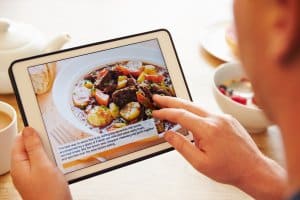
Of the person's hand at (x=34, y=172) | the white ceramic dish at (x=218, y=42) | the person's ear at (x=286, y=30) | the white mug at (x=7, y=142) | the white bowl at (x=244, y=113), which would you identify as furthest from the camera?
the white ceramic dish at (x=218, y=42)

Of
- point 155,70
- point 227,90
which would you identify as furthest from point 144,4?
point 155,70

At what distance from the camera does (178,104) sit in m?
0.77

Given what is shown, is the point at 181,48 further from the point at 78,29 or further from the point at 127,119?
the point at 127,119

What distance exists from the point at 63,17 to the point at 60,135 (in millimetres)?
609

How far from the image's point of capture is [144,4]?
135 centimetres

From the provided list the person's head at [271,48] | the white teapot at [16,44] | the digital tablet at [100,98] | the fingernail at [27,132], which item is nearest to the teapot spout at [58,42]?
the white teapot at [16,44]

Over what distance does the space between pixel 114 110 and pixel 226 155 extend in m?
0.20

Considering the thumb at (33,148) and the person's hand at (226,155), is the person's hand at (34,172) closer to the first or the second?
the thumb at (33,148)

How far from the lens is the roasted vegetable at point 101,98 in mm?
773

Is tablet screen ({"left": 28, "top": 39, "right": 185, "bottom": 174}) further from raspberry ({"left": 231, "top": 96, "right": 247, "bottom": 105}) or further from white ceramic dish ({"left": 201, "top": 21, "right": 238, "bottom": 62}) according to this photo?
white ceramic dish ({"left": 201, "top": 21, "right": 238, "bottom": 62})

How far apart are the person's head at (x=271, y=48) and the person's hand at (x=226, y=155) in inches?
12.1

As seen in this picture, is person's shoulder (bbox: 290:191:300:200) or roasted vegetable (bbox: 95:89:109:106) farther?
roasted vegetable (bbox: 95:89:109:106)

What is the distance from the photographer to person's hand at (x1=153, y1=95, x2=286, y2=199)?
71 centimetres

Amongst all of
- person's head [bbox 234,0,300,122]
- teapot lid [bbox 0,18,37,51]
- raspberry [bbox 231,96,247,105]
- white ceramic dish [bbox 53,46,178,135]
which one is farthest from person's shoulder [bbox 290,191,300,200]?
teapot lid [bbox 0,18,37,51]
